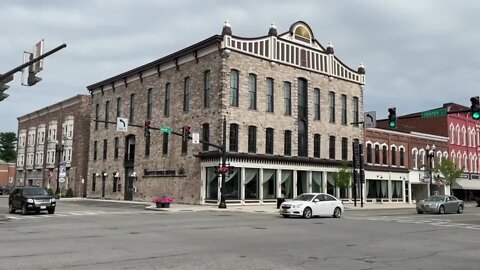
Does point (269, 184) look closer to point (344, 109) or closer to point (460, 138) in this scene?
point (344, 109)

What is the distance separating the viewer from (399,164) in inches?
2218


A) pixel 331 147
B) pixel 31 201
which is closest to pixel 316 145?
pixel 331 147

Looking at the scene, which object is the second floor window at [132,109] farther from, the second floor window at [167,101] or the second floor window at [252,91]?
the second floor window at [252,91]

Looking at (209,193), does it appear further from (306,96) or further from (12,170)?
(12,170)

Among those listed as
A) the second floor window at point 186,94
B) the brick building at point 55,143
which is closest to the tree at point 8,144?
the brick building at point 55,143

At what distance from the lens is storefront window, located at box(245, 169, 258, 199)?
40.3m

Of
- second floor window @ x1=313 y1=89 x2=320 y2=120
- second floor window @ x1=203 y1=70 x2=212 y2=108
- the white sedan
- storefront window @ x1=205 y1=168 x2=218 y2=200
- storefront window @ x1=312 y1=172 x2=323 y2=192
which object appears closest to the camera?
the white sedan

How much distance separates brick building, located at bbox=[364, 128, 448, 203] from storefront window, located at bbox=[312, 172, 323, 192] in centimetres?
746

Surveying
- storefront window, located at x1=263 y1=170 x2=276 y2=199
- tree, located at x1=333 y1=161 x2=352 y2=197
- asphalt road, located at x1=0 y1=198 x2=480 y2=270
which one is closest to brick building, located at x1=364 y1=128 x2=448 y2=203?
tree, located at x1=333 y1=161 x2=352 y2=197

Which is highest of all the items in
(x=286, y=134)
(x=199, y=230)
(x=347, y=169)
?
(x=286, y=134)

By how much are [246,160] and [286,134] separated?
5.90m

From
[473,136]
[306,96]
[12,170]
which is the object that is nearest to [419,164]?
[473,136]

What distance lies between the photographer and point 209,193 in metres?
39.9

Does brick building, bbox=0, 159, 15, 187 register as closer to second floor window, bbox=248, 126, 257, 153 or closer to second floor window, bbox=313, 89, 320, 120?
second floor window, bbox=248, 126, 257, 153
